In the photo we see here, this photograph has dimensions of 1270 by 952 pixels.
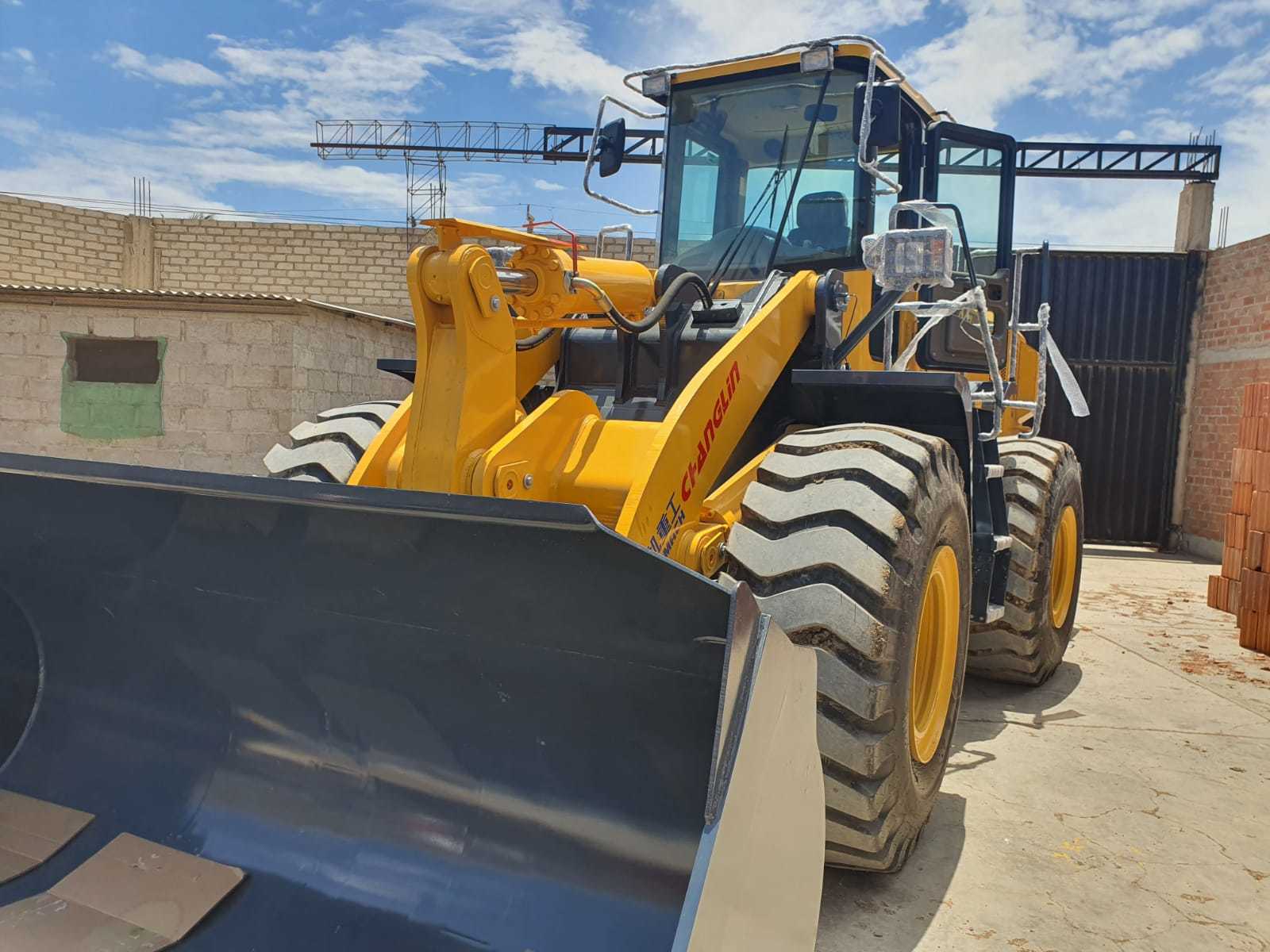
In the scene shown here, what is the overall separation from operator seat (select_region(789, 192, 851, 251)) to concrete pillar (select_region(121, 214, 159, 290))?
14.5 m

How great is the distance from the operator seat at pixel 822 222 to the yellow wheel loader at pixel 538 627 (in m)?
0.29

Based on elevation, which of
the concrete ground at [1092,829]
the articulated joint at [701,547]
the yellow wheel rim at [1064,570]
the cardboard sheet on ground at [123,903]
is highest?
the articulated joint at [701,547]

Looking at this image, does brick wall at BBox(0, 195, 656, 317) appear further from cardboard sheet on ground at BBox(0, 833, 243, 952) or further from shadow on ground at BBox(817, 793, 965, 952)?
cardboard sheet on ground at BBox(0, 833, 243, 952)

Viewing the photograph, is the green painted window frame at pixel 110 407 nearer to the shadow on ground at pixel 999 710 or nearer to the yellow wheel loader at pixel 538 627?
the yellow wheel loader at pixel 538 627

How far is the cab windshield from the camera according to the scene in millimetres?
4387

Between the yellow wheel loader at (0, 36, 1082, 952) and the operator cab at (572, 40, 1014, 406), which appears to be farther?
the operator cab at (572, 40, 1014, 406)

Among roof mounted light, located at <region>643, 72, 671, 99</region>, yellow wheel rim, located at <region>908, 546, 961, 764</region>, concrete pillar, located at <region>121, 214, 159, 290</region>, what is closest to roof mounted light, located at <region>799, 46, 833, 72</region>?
roof mounted light, located at <region>643, 72, 671, 99</region>

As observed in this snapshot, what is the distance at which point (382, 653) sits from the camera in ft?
7.63

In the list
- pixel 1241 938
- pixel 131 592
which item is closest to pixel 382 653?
pixel 131 592

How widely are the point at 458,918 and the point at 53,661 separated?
4.82 ft

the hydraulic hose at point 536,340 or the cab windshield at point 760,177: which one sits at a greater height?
the cab windshield at point 760,177

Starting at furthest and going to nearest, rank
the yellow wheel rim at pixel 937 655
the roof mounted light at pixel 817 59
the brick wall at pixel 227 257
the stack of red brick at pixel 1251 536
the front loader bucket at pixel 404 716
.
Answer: the brick wall at pixel 227 257, the stack of red brick at pixel 1251 536, the roof mounted light at pixel 817 59, the yellow wheel rim at pixel 937 655, the front loader bucket at pixel 404 716

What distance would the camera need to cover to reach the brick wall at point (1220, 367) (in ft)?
38.7

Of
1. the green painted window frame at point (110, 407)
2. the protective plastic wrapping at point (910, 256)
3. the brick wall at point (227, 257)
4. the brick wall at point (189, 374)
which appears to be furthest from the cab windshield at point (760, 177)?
the brick wall at point (227, 257)
